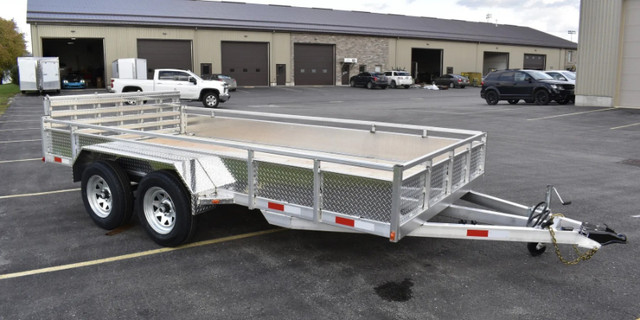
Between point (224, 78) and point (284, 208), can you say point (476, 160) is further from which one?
point (224, 78)

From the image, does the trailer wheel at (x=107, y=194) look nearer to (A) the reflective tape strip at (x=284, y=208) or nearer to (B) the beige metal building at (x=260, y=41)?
(A) the reflective tape strip at (x=284, y=208)

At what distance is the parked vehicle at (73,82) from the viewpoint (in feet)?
135

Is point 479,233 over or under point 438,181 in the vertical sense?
under

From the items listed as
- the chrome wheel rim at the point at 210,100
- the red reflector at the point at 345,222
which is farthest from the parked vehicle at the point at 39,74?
the red reflector at the point at 345,222

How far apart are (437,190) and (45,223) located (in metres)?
A: 4.85

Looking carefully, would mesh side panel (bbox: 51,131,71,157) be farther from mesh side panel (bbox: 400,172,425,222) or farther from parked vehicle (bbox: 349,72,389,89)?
parked vehicle (bbox: 349,72,389,89)

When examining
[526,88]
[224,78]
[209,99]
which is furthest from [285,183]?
[224,78]

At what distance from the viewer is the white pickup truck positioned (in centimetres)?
2562

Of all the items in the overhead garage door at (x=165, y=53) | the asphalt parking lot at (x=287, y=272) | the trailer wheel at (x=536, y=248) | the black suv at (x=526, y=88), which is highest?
the overhead garage door at (x=165, y=53)

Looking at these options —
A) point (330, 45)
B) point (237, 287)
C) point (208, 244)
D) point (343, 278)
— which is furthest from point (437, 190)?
point (330, 45)

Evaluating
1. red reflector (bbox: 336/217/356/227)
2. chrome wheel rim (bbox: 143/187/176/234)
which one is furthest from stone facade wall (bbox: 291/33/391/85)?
red reflector (bbox: 336/217/356/227)

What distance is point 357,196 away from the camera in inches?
171

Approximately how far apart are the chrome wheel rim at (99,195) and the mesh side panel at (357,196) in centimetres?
314

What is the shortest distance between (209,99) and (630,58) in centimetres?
1947
